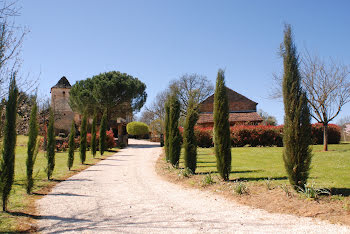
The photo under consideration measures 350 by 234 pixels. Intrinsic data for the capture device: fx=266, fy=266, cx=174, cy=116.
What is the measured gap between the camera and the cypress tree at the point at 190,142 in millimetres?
10375

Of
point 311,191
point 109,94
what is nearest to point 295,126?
point 311,191

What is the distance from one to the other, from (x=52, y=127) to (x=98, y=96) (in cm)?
2300

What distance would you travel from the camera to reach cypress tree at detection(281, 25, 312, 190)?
6.25 metres

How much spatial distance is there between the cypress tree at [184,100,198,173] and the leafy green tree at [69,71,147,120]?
22675 mm

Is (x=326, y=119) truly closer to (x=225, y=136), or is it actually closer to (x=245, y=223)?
(x=225, y=136)

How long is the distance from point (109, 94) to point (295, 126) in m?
28.0

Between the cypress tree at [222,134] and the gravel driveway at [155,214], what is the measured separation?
4.56ft

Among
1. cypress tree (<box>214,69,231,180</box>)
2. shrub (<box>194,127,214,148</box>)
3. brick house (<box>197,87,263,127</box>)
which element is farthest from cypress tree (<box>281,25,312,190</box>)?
brick house (<box>197,87,263,127</box>)

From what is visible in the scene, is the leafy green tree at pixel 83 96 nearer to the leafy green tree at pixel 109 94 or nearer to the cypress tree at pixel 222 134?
the leafy green tree at pixel 109 94

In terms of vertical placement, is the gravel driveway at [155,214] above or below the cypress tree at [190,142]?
below

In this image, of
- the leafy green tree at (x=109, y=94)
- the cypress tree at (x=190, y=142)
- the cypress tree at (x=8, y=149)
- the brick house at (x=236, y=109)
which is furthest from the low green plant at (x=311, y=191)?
the leafy green tree at (x=109, y=94)

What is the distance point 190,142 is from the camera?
10.5 metres

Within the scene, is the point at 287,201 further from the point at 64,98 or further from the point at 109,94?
the point at 64,98

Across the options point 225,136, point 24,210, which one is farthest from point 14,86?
point 225,136
